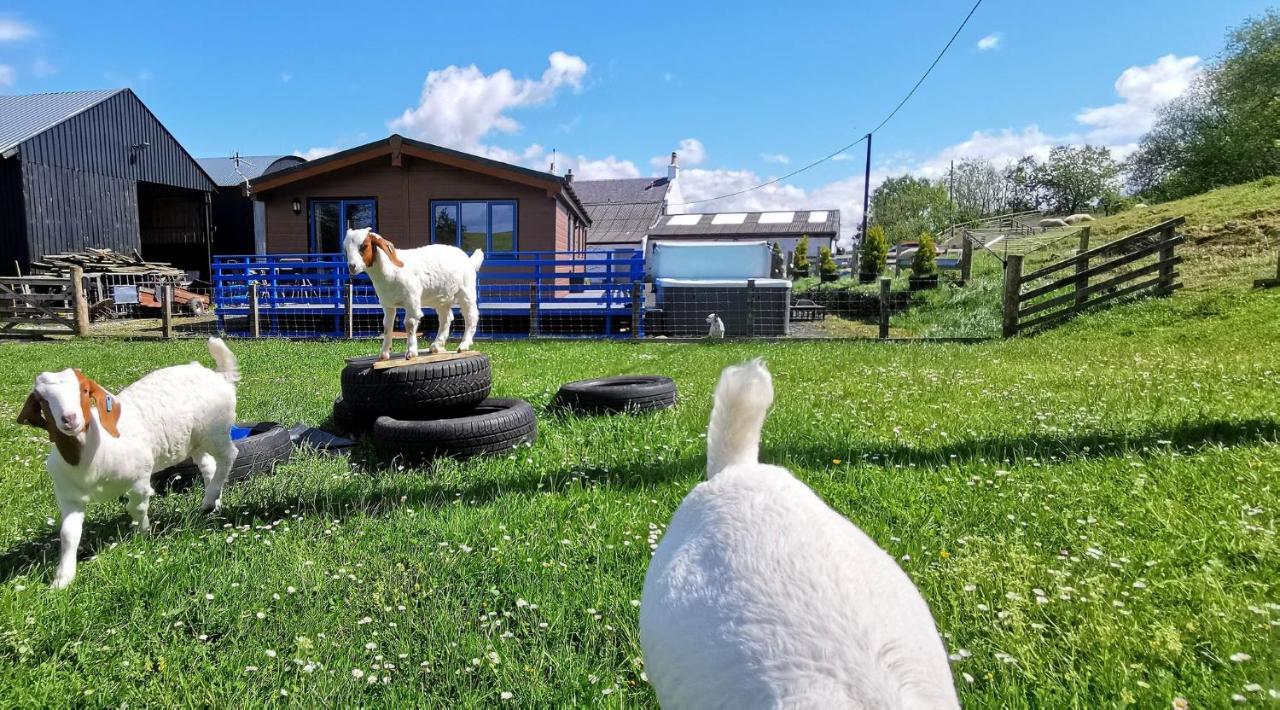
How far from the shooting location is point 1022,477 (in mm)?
3959

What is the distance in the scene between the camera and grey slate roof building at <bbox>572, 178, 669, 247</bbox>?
38.5 metres

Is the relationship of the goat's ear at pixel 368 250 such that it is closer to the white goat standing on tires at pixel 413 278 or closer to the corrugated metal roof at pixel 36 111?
the white goat standing on tires at pixel 413 278

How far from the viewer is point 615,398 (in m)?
6.05

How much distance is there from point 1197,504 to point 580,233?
22.3 meters

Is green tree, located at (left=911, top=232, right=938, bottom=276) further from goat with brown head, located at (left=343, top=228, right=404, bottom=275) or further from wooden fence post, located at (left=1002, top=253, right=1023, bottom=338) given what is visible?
goat with brown head, located at (left=343, top=228, right=404, bottom=275)

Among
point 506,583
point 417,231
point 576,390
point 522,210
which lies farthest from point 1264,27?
point 506,583

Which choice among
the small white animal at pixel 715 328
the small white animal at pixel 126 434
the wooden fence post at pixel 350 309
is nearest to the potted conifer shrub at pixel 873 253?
the small white animal at pixel 715 328

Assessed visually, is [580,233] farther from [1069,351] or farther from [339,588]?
[339,588]

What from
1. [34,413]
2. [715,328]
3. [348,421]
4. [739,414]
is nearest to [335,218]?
[715,328]

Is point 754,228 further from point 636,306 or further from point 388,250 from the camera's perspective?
point 388,250

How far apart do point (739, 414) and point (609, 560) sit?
1.53 metres

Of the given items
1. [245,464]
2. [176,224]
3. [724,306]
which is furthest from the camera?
[176,224]

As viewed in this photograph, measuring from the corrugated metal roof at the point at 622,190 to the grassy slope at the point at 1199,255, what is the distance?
2836 cm

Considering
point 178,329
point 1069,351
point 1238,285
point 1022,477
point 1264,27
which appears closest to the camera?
point 1022,477
